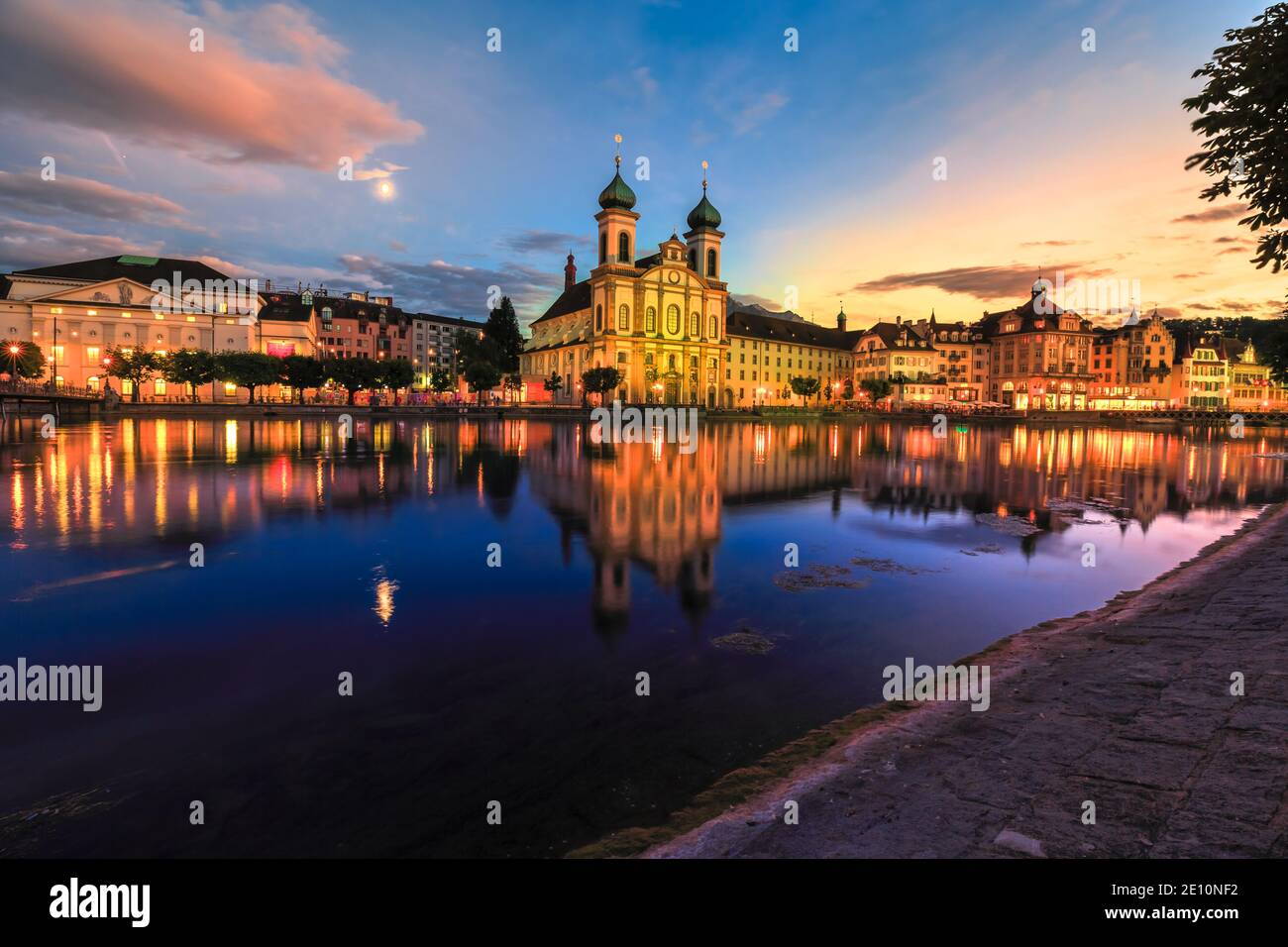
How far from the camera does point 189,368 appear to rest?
8119cm

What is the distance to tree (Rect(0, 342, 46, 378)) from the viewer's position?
74.5 metres

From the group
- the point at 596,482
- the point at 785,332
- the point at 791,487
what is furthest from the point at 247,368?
the point at 785,332

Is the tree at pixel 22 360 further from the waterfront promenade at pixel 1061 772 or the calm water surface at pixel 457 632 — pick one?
the waterfront promenade at pixel 1061 772

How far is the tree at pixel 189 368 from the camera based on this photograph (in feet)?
267

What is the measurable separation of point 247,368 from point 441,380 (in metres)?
58.2

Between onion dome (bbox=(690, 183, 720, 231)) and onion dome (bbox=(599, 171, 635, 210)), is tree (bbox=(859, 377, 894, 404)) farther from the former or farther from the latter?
onion dome (bbox=(599, 171, 635, 210))

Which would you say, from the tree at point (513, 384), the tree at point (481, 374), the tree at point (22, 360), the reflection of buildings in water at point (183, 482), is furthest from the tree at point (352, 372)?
the reflection of buildings in water at point (183, 482)

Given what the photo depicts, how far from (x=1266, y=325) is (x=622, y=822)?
22297 mm

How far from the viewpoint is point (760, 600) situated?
9.80 metres

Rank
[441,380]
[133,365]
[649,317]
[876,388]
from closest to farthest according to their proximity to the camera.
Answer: [133,365]
[649,317]
[876,388]
[441,380]

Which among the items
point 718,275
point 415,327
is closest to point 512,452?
point 718,275

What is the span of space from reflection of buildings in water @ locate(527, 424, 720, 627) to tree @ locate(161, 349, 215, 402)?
72858 millimetres

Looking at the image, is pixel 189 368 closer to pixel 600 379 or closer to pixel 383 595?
pixel 600 379

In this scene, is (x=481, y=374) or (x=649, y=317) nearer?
(x=481, y=374)
